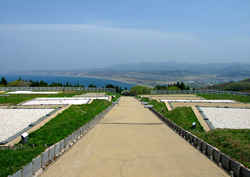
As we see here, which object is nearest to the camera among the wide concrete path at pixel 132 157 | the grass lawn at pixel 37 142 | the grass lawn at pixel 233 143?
the grass lawn at pixel 37 142

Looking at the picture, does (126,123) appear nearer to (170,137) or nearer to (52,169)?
(170,137)

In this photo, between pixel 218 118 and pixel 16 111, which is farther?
pixel 16 111

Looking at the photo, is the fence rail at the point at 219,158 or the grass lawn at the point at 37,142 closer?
the fence rail at the point at 219,158

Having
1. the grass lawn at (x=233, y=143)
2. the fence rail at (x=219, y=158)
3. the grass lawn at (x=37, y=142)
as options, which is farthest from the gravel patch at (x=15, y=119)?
the grass lawn at (x=233, y=143)

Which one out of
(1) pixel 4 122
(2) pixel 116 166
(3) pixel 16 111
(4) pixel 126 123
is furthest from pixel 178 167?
(3) pixel 16 111

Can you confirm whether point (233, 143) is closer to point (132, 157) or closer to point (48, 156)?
point (132, 157)

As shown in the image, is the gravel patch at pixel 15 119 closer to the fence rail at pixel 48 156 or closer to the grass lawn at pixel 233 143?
the fence rail at pixel 48 156

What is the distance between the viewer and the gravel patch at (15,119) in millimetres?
18781

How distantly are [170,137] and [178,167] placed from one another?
578 centimetres

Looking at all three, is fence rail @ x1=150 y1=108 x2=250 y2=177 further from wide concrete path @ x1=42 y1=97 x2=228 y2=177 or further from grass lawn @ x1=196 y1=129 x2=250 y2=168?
grass lawn @ x1=196 y1=129 x2=250 y2=168

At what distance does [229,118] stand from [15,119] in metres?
21.3

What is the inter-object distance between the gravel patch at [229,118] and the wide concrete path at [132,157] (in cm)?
642

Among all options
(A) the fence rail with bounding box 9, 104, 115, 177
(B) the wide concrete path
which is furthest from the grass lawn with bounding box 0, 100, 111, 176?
(B) the wide concrete path

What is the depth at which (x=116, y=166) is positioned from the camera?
439 inches
